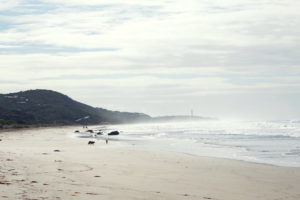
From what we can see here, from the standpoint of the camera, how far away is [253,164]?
1049 inches

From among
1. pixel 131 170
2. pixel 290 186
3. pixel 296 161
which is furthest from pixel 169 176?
pixel 296 161

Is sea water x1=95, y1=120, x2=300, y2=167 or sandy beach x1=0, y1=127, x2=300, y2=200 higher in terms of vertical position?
sandy beach x1=0, y1=127, x2=300, y2=200

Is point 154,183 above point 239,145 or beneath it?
above

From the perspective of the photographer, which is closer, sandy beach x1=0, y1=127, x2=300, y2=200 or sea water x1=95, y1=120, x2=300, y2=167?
sandy beach x1=0, y1=127, x2=300, y2=200

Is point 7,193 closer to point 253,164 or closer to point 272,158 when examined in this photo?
point 253,164

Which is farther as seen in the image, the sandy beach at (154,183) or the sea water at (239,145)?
the sea water at (239,145)

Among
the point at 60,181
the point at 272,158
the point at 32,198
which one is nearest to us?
the point at 32,198

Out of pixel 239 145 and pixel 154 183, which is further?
pixel 239 145

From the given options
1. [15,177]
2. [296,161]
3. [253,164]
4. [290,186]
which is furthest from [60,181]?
[296,161]

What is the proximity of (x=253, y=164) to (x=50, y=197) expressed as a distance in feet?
56.6

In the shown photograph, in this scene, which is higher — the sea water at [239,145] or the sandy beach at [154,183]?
the sandy beach at [154,183]

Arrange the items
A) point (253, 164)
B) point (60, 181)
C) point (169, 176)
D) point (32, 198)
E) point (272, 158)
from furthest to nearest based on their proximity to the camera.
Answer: point (272, 158), point (253, 164), point (169, 176), point (60, 181), point (32, 198)

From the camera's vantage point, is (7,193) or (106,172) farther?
(106,172)

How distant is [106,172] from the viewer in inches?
859
